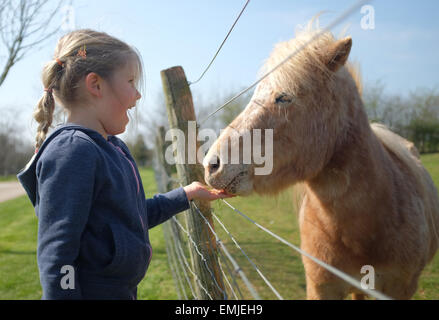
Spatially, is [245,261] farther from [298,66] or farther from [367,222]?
[298,66]

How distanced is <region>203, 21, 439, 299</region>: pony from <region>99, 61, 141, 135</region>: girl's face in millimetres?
565

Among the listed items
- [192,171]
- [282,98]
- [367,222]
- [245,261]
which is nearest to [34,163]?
[192,171]

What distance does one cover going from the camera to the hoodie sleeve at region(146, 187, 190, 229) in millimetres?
1669

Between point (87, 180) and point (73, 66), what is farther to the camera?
point (73, 66)

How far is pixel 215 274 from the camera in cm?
191

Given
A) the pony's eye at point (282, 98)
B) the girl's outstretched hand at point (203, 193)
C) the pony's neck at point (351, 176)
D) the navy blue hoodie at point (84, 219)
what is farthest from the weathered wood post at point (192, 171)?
the pony's neck at point (351, 176)

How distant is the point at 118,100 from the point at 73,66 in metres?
0.24

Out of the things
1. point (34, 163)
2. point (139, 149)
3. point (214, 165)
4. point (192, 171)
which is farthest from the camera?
point (139, 149)

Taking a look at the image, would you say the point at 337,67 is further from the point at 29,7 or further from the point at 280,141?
the point at 29,7

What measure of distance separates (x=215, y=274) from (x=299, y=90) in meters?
1.38

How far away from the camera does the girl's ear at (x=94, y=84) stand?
1.25 metres

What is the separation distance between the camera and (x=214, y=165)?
1.68 m

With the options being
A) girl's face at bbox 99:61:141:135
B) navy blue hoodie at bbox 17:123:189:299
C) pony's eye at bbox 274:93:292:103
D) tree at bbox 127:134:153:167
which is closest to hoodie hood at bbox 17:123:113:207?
navy blue hoodie at bbox 17:123:189:299

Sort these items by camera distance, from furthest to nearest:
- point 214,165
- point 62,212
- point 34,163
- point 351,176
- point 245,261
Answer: point 245,261 → point 351,176 → point 214,165 → point 34,163 → point 62,212
